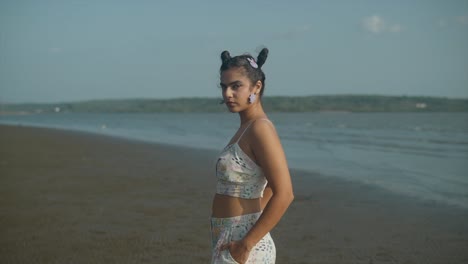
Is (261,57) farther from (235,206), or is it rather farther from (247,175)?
(235,206)

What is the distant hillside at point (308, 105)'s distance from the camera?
98812 mm

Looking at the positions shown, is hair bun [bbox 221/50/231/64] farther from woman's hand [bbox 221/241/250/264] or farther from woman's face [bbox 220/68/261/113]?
woman's hand [bbox 221/241/250/264]

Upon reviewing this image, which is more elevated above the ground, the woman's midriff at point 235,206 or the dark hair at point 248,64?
the dark hair at point 248,64

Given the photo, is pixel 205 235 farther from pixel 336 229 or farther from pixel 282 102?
pixel 282 102

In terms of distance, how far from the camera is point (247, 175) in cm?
242

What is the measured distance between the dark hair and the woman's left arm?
11.8 inches

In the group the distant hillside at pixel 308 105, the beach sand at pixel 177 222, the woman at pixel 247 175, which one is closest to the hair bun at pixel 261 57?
the woman at pixel 247 175

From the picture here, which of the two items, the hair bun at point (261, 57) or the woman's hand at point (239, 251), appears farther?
the hair bun at point (261, 57)

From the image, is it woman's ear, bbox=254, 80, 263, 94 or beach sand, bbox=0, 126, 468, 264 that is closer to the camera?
woman's ear, bbox=254, 80, 263, 94

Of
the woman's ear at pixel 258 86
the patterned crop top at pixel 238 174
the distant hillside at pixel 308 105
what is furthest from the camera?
the distant hillside at pixel 308 105

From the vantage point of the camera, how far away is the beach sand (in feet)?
18.7

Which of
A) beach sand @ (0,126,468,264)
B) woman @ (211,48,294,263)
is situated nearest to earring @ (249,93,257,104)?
woman @ (211,48,294,263)

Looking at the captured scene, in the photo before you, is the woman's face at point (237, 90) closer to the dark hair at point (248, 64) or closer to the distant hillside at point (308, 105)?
the dark hair at point (248, 64)

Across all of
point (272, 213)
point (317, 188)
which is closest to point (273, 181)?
point (272, 213)
